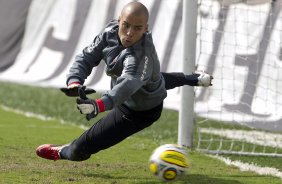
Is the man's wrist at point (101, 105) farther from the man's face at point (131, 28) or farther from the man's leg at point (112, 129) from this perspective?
the man's leg at point (112, 129)

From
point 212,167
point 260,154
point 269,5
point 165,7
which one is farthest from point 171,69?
point 212,167

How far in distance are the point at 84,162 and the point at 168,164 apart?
1642 mm

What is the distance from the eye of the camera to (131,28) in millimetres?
6238

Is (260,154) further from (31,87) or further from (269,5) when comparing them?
(31,87)

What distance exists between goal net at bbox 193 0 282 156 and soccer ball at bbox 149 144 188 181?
10.5 feet

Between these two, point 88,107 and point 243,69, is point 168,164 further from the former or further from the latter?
point 243,69

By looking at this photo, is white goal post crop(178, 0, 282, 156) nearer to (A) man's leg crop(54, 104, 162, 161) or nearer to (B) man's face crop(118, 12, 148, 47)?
(A) man's leg crop(54, 104, 162, 161)

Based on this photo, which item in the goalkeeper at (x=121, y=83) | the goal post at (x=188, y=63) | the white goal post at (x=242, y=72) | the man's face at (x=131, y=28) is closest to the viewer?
the goalkeeper at (x=121, y=83)

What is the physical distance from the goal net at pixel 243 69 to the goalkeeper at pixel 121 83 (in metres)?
2.82

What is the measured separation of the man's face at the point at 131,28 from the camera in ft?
20.4

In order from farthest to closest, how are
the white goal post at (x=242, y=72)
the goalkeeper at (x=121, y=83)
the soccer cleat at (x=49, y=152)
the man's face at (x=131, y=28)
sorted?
the white goal post at (x=242, y=72) < the soccer cleat at (x=49, y=152) < the man's face at (x=131, y=28) < the goalkeeper at (x=121, y=83)

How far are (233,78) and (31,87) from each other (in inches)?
233

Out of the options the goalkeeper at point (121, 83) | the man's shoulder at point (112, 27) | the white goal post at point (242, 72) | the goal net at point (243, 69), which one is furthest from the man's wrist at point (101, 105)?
the goal net at point (243, 69)

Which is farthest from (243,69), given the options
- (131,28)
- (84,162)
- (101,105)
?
(101,105)
